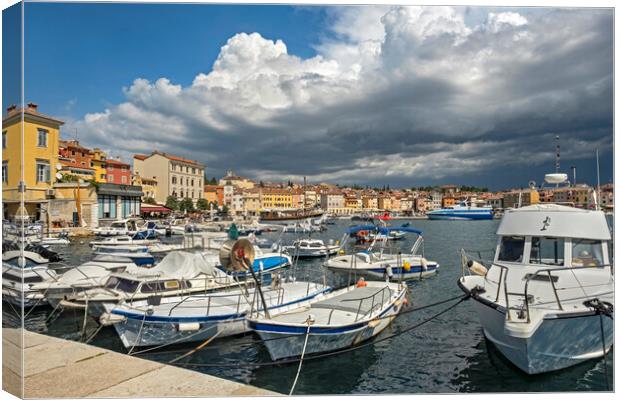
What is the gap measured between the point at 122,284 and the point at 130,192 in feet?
93.5

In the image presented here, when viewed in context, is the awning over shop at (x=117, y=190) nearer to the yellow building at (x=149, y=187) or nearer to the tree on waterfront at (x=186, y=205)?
the tree on waterfront at (x=186, y=205)

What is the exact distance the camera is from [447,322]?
9891mm

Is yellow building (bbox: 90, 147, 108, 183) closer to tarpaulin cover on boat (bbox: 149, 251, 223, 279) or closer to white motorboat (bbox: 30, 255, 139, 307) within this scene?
white motorboat (bbox: 30, 255, 139, 307)

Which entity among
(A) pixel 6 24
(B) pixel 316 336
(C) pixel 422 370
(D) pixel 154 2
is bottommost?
(C) pixel 422 370

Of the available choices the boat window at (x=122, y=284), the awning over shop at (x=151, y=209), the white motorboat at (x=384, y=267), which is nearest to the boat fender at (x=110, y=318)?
the boat window at (x=122, y=284)

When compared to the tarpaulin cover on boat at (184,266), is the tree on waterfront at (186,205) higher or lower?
higher

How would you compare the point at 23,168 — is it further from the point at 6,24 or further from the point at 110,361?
the point at 110,361

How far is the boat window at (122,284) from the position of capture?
33.2ft

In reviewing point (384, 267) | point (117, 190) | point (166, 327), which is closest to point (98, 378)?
point (166, 327)

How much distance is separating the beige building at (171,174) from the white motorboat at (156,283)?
5188cm

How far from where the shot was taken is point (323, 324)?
7238 mm

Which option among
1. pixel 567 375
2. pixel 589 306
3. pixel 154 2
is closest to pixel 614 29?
pixel 589 306

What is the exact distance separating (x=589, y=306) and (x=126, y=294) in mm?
8653

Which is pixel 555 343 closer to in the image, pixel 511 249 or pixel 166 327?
pixel 511 249
